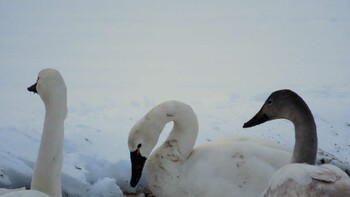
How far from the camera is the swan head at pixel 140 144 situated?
6047 mm

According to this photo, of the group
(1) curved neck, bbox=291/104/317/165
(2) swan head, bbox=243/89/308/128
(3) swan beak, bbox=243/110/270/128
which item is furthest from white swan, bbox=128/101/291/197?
(1) curved neck, bbox=291/104/317/165

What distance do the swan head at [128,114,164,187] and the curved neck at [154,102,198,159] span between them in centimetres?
21

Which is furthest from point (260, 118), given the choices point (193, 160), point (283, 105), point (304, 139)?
point (193, 160)

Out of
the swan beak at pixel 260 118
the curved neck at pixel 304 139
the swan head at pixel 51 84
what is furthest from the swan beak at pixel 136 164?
the curved neck at pixel 304 139

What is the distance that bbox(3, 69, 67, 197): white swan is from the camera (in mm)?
4977

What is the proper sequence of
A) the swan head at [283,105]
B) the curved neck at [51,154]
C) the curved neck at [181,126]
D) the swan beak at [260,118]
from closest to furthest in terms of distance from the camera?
the curved neck at [51,154] → the swan head at [283,105] → the swan beak at [260,118] → the curved neck at [181,126]

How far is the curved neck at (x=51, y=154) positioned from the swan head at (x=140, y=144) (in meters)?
0.99

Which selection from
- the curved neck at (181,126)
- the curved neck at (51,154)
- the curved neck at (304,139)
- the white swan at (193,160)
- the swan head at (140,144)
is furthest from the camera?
the curved neck at (181,126)

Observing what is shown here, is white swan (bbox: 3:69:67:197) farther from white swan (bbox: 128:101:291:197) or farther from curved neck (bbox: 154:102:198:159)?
curved neck (bbox: 154:102:198:159)

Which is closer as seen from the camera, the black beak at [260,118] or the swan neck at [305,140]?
the swan neck at [305,140]

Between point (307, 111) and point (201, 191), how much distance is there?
1.21m

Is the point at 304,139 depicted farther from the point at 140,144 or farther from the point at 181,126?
the point at 181,126

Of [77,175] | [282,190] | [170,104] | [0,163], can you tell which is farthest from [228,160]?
[282,190]

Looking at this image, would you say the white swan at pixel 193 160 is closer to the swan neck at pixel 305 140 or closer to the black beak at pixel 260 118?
the black beak at pixel 260 118
